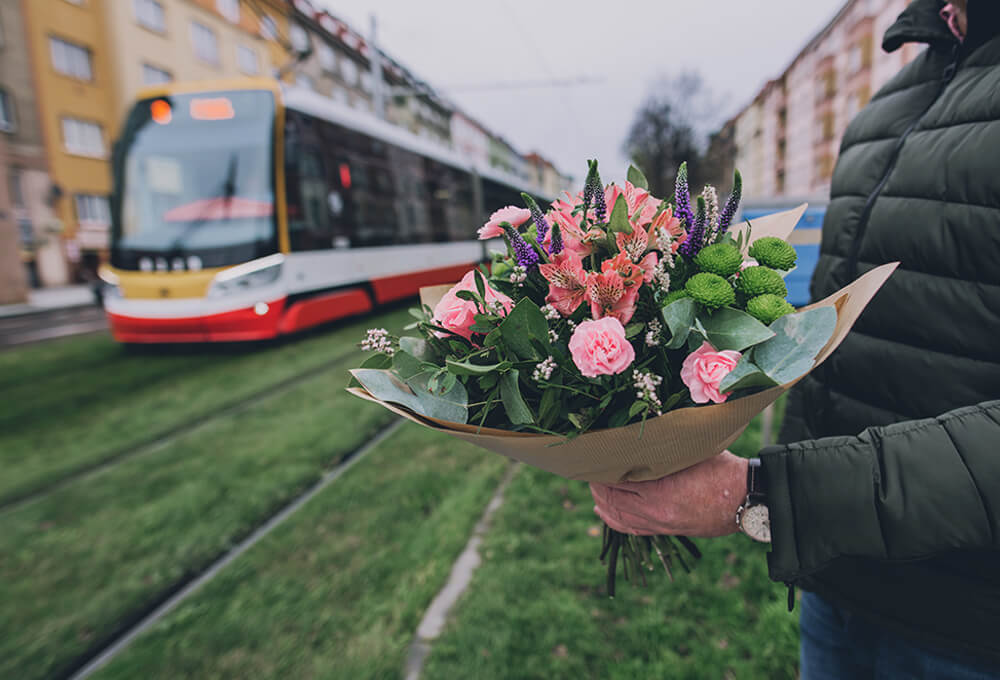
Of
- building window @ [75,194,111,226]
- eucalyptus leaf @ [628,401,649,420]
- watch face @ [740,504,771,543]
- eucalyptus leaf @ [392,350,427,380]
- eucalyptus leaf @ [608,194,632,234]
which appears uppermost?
building window @ [75,194,111,226]

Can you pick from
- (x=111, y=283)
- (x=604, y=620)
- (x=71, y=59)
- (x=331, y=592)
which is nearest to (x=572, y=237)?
(x=604, y=620)

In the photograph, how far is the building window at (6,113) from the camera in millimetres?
21328

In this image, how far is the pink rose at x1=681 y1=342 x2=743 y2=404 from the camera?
851mm

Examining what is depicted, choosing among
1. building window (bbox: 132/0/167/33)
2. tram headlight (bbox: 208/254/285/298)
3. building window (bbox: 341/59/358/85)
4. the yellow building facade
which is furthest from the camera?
building window (bbox: 341/59/358/85)

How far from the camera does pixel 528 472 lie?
147 inches

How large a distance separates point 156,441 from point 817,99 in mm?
49583

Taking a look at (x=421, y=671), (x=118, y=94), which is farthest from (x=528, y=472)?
(x=118, y=94)

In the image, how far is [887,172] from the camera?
1.22 metres

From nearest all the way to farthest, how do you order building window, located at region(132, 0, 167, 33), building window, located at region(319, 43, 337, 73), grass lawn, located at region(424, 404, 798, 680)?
grass lawn, located at region(424, 404, 798, 680)
building window, located at region(132, 0, 167, 33)
building window, located at region(319, 43, 337, 73)

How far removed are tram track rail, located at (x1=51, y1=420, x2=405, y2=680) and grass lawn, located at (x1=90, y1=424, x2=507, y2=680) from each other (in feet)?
0.19

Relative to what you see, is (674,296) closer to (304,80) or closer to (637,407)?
(637,407)

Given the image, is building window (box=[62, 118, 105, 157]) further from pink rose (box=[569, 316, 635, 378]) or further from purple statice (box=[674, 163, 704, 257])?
pink rose (box=[569, 316, 635, 378])

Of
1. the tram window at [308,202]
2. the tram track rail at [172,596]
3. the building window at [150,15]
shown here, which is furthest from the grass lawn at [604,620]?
the building window at [150,15]

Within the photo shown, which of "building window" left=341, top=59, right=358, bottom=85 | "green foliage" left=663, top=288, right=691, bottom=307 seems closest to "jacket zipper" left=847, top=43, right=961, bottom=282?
"green foliage" left=663, top=288, right=691, bottom=307
